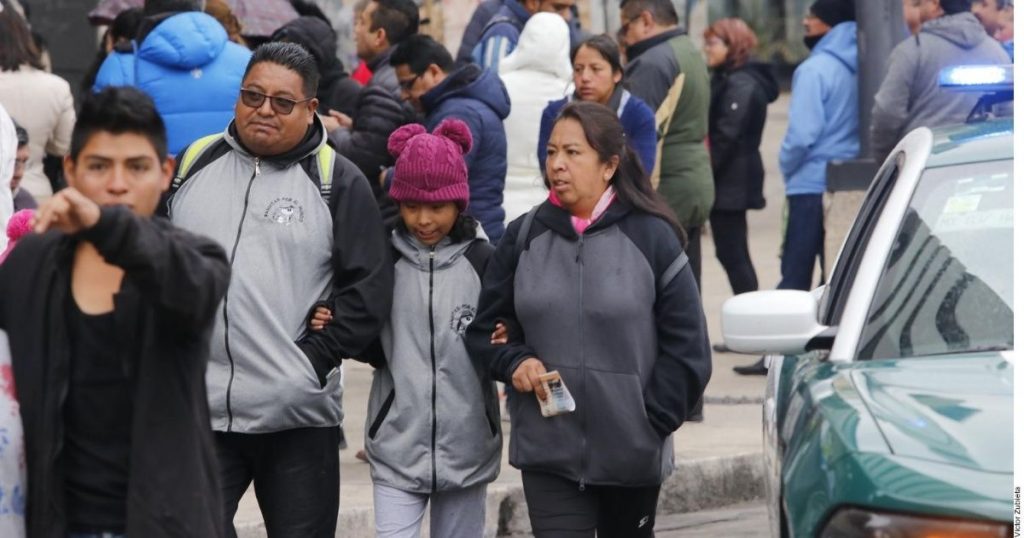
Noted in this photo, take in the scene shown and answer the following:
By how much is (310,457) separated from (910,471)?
2177 millimetres

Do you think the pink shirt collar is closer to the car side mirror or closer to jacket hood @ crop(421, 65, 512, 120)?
the car side mirror

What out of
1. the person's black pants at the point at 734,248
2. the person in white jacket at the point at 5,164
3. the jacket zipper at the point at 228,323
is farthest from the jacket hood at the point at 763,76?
the jacket zipper at the point at 228,323

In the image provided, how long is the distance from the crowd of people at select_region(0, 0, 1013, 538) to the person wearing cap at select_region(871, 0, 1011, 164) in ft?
0.05

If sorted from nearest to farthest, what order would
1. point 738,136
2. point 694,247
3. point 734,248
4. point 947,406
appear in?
point 947,406 → point 694,247 → point 734,248 → point 738,136

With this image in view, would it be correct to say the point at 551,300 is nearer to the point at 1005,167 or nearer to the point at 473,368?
the point at 473,368

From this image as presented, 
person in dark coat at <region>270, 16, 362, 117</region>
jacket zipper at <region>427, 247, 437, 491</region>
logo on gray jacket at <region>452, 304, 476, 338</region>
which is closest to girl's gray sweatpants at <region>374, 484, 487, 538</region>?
jacket zipper at <region>427, 247, 437, 491</region>

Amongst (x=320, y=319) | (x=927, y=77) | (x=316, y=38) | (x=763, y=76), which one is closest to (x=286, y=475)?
(x=320, y=319)

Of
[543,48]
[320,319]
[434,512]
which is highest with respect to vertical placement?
[543,48]

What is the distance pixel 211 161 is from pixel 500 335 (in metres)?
0.92

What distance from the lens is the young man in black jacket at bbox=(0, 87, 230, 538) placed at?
11.9 ft

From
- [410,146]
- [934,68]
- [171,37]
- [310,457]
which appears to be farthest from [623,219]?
[934,68]

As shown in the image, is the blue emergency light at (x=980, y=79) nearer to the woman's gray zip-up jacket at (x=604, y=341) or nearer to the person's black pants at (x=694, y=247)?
the woman's gray zip-up jacket at (x=604, y=341)

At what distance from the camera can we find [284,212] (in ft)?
17.4

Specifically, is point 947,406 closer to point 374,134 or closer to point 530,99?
point 374,134
